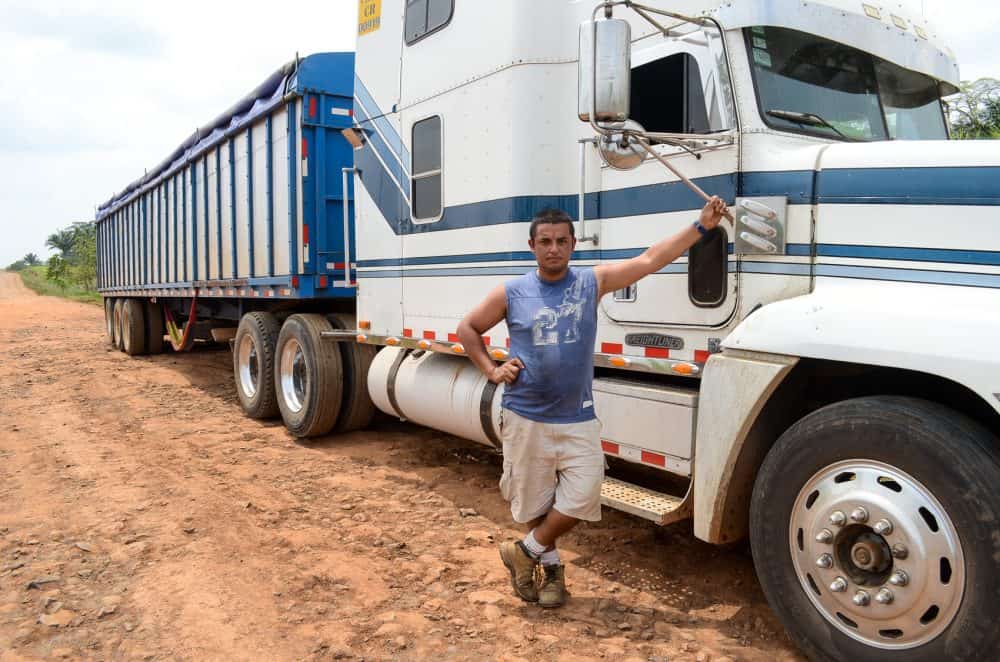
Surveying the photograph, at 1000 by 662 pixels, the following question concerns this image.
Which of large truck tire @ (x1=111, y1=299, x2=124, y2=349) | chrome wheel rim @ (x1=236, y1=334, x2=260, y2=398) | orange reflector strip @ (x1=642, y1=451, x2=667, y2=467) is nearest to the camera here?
orange reflector strip @ (x1=642, y1=451, x2=667, y2=467)

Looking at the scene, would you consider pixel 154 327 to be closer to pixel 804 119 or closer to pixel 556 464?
pixel 556 464

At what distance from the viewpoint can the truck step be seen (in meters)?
3.53

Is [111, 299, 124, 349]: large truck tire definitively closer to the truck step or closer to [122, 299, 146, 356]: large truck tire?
[122, 299, 146, 356]: large truck tire

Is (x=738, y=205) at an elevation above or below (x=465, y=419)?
above

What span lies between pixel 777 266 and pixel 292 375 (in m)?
5.42

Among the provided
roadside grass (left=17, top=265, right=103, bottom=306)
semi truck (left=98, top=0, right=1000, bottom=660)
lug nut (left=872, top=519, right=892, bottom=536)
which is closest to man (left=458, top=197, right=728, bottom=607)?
semi truck (left=98, top=0, right=1000, bottom=660)

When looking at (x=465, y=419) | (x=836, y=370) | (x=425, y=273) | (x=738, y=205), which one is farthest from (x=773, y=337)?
(x=425, y=273)

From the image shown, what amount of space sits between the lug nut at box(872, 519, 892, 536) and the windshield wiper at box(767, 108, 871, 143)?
1.82m

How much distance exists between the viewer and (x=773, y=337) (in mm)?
3037

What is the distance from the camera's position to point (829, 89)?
12.0 feet

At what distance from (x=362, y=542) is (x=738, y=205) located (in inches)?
110

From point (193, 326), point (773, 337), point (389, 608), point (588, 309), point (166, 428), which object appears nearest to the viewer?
point (773, 337)

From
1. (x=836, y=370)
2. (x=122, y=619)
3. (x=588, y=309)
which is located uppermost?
(x=588, y=309)

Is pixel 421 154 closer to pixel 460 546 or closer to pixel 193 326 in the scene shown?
pixel 460 546
